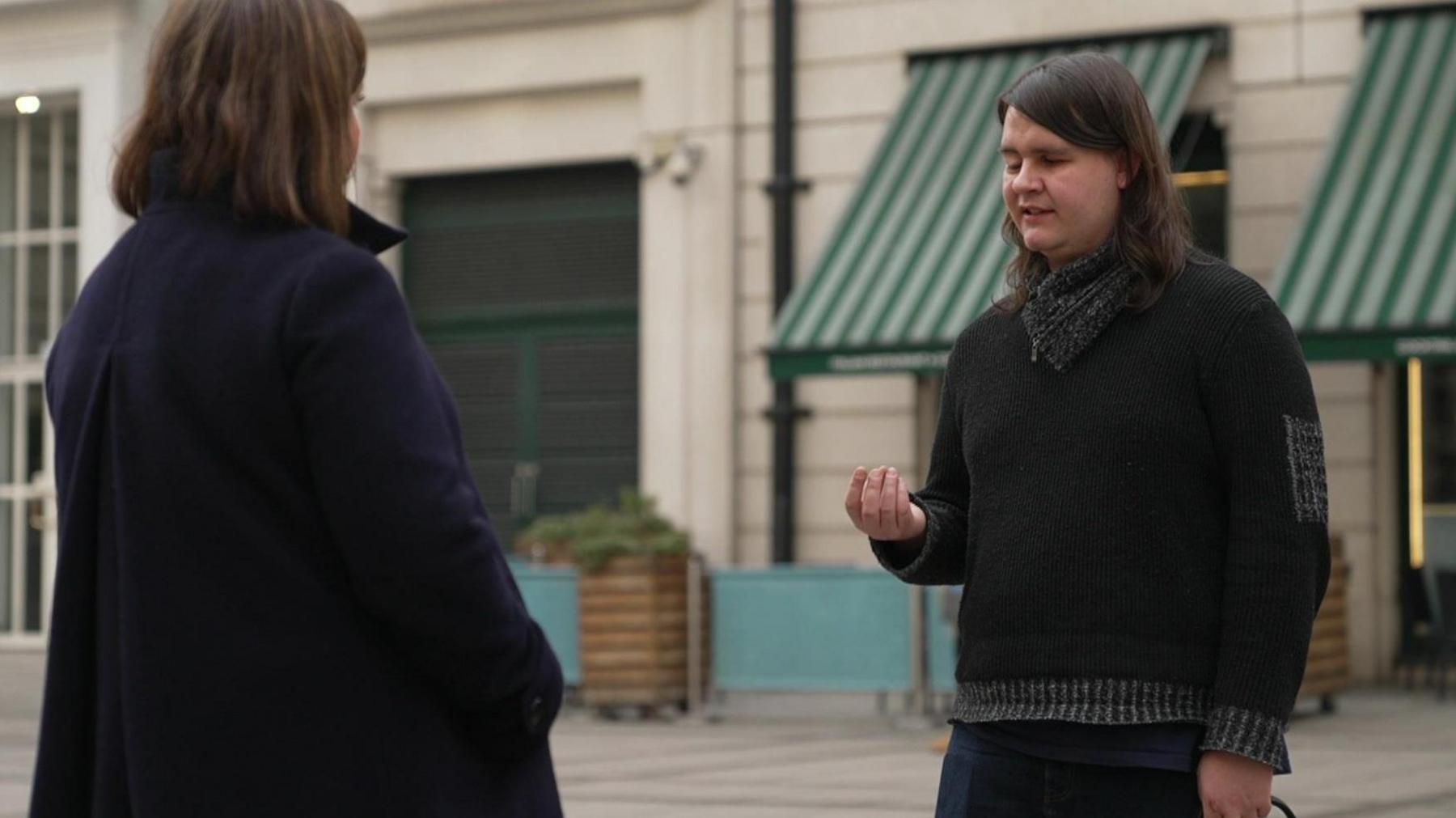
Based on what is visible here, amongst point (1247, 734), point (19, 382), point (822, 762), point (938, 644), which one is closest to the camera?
point (1247, 734)

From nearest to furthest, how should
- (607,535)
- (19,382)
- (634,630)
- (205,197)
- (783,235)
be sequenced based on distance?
1. (205,197)
2. (634,630)
3. (607,535)
4. (783,235)
5. (19,382)

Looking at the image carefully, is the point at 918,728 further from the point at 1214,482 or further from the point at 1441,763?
the point at 1214,482

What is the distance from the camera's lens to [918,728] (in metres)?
12.6

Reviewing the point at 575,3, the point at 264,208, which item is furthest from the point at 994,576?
the point at 575,3

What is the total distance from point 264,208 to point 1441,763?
843 cm

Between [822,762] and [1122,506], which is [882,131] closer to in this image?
[822,762]

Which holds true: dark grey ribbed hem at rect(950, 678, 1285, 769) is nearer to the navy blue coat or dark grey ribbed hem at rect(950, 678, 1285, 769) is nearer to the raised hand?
the raised hand

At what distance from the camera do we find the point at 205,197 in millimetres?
2959

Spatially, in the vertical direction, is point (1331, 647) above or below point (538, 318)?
below

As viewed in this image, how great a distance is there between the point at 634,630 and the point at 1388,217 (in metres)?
4.57

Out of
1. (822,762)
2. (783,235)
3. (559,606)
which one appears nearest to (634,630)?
(559,606)

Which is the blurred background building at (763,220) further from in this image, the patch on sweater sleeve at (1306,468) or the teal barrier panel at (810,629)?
the patch on sweater sleeve at (1306,468)

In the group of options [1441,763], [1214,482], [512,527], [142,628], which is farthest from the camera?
[512,527]

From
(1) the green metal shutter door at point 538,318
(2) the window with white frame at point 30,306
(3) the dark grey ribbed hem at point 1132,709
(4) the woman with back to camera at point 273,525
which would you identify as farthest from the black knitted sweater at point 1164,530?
(2) the window with white frame at point 30,306
